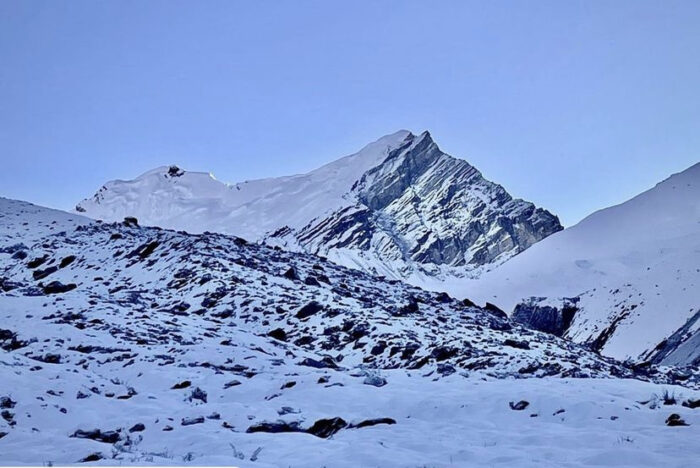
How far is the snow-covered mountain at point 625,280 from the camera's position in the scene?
49.6m

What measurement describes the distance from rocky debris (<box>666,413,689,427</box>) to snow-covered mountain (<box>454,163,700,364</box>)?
3065 centimetres

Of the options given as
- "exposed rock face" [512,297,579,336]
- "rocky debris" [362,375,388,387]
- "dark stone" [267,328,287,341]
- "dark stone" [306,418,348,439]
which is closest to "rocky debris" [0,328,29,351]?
"dark stone" [267,328,287,341]

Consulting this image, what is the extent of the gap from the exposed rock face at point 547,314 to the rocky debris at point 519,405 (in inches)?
1852

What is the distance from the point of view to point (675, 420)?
13719 mm

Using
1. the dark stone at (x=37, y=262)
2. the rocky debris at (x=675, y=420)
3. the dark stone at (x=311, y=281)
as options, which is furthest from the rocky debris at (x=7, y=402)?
the dark stone at (x=37, y=262)

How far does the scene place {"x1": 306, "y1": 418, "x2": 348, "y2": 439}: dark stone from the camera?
47.2ft

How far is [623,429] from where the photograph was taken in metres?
13.6

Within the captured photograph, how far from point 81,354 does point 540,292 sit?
58357 millimetres

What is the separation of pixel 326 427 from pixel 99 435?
15.6 ft

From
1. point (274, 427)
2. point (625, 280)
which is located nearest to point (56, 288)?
point (274, 427)

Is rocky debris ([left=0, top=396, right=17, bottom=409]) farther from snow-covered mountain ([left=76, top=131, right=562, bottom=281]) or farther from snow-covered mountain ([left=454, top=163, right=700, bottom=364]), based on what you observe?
snow-covered mountain ([left=76, top=131, right=562, bottom=281])

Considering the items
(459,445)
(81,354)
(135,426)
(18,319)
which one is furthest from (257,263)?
(459,445)

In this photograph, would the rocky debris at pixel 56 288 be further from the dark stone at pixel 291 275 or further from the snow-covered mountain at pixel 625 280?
the snow-covered mountain at pixel 625 280

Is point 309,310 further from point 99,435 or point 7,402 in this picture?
point 99,435
